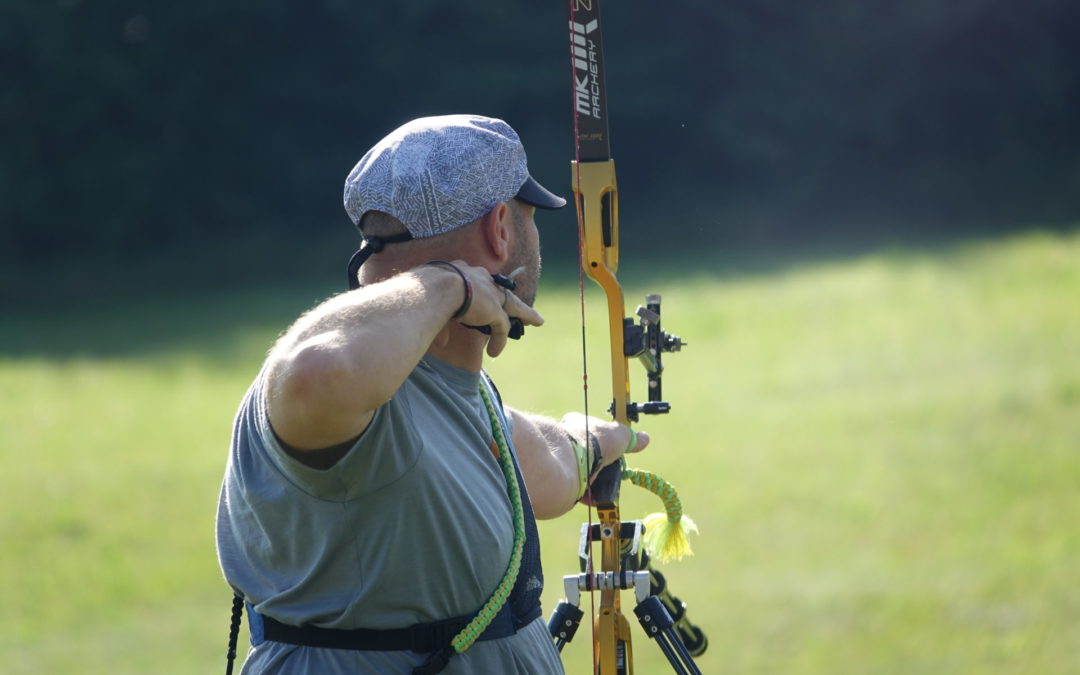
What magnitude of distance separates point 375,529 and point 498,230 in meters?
0.43

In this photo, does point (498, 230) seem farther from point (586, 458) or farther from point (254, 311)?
point (254, 311)

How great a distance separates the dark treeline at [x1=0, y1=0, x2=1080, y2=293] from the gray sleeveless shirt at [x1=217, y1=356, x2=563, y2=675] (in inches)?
374

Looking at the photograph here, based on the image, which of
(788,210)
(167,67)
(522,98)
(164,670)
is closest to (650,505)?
(164,670)

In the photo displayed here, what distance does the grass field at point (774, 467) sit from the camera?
4.87m

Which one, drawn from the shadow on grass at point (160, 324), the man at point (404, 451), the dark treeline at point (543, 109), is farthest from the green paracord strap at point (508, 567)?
the dark treeline at point (543, 109)

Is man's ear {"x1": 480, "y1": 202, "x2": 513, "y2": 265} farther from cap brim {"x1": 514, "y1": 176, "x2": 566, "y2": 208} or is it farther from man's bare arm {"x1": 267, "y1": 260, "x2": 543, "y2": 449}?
man's bare arm {"x1": 267, "y1": 260, "x2": 543, "y2": 449}

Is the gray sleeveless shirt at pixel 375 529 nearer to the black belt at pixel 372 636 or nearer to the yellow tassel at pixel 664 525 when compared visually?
the black belt at pixel 372 636

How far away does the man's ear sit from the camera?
1.74 meters

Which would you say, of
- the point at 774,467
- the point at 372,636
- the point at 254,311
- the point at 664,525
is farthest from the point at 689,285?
the point at 372,636

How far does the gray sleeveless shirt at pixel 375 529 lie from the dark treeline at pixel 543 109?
9.49 meters

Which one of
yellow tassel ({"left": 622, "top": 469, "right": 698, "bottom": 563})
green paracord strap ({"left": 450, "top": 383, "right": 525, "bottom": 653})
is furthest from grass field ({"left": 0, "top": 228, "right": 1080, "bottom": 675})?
green paracord strap ({"left": 450, "top": 383, "right": 525, "bottom": 653})

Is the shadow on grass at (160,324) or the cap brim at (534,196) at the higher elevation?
the cap brim at (534,196)

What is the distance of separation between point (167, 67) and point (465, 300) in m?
16.1

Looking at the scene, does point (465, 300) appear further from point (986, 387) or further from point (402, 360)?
point (986, 387)
